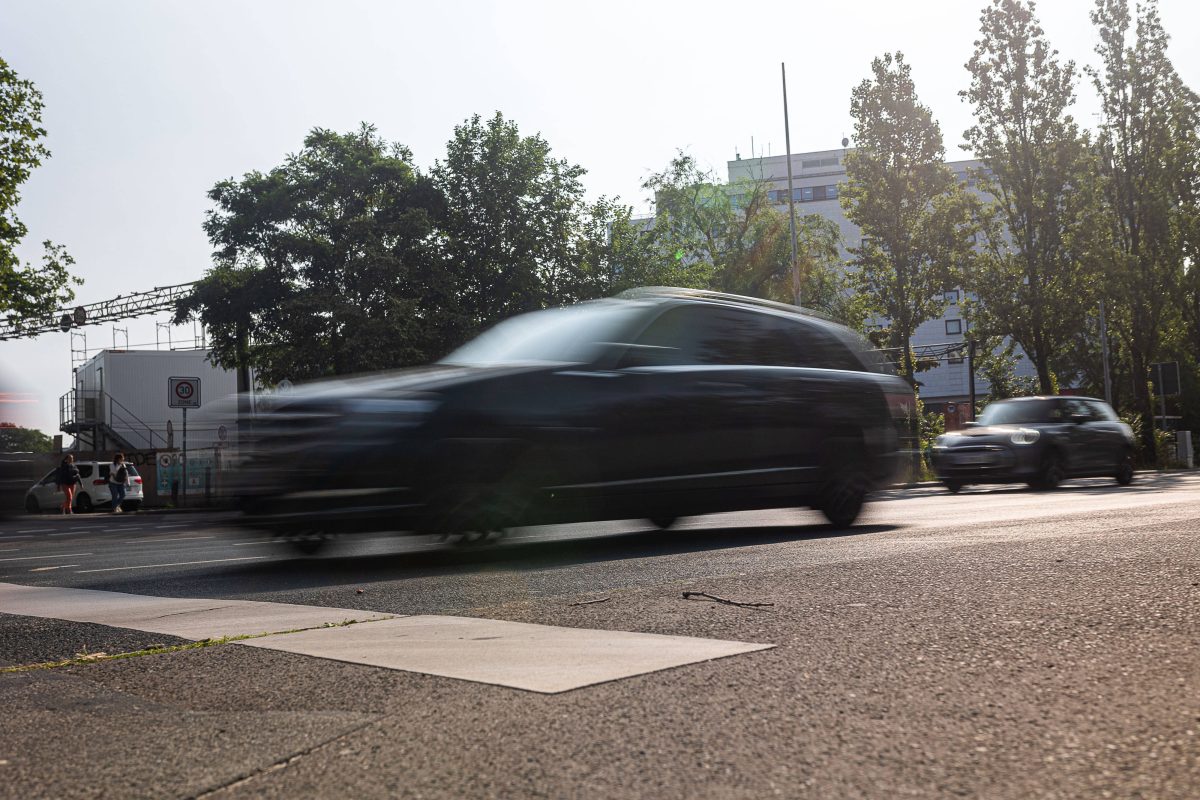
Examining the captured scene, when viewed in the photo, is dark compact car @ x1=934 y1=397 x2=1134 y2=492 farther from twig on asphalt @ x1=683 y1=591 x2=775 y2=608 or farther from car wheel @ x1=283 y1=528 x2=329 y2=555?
twig on asphalt @ x1=683 y1=591 x2=775 y2=608

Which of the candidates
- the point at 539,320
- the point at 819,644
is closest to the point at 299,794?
the point at 819,644

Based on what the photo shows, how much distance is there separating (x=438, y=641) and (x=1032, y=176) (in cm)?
3523

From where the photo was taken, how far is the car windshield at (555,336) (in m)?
8.29

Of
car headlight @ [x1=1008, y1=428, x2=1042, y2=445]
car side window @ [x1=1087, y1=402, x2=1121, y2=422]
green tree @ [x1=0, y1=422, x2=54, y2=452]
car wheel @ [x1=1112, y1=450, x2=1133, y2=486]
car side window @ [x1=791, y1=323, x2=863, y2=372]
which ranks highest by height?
car side window @ [x1=791, y1=323, x2=863, y2=372]

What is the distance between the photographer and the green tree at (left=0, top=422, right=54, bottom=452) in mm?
13250

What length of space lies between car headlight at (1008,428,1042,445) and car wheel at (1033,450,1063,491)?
0.36 m

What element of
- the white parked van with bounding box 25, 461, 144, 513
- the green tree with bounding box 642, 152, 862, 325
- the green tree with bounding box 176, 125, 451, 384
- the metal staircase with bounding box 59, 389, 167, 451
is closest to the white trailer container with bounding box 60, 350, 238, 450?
the metal staircase with bounding box 59, 389, 167, 451

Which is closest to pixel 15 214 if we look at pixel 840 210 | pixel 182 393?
pixel 182 393

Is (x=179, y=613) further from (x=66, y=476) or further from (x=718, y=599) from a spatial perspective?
(x=66, y=476)

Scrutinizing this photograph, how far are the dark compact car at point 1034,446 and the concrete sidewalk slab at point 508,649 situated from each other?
14837mm

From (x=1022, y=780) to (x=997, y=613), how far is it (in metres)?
2.21

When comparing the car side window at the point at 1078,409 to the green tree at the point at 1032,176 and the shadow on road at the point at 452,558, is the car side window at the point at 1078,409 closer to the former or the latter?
the shadow on road at the point at 452,558

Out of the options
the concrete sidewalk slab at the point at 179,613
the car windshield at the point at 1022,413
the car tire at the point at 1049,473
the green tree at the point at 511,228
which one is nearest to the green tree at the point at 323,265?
the green tree at the point at 511,228

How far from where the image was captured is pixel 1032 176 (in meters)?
35.8
